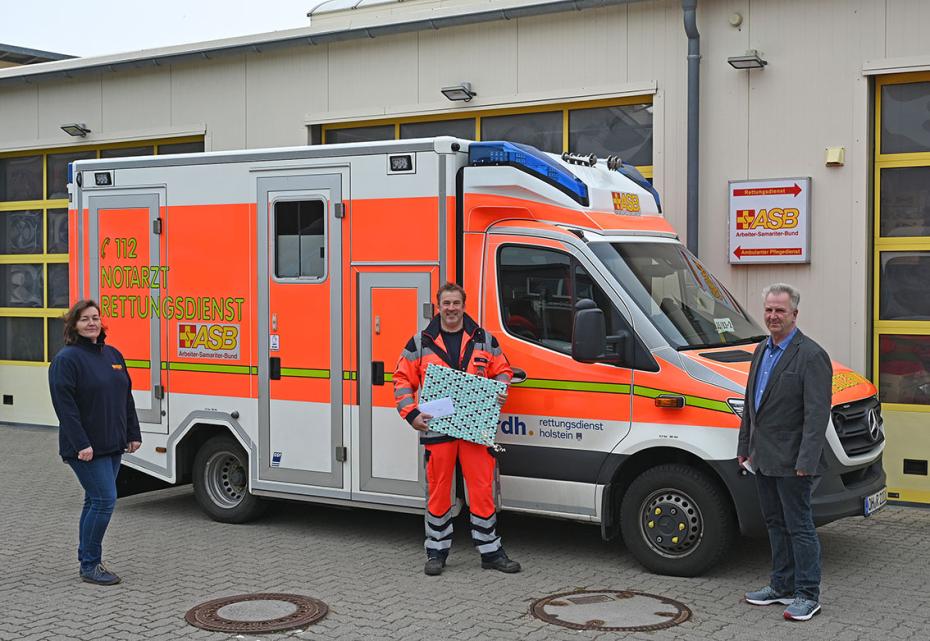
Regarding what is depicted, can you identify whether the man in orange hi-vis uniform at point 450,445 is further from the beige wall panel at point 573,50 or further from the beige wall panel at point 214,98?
the beige wall panel at point 214,98

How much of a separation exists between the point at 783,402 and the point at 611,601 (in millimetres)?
1564

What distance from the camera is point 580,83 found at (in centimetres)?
1166

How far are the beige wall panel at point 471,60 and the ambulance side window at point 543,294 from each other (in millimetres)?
4265

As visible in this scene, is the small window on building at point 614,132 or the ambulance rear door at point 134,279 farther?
the small window on building at point 614,132

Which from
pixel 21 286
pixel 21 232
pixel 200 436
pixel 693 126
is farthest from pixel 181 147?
pixel 693 126

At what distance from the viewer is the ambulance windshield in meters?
7.95

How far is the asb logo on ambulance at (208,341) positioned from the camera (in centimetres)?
934

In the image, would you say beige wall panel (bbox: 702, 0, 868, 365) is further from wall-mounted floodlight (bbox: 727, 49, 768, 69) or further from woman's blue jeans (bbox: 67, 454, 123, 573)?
woman's blue jeans (bbox: 67, 454, 123, 573)

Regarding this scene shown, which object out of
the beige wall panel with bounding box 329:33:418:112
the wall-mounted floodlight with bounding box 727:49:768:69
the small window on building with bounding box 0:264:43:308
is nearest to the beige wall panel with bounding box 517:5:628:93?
the wall-mounted floodlight with bounding box 727:49:768:69

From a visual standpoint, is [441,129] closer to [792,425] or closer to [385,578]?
[385,578]

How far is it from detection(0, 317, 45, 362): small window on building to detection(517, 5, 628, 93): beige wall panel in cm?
782

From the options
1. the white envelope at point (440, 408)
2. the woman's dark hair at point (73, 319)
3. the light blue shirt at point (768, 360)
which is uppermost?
the woman's dark hair at point (73, 319)

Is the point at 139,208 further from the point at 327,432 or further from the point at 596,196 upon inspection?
the point at 596,196

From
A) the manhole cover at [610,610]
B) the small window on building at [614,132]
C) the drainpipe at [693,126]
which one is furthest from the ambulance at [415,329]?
the small window on building at [614,132]
